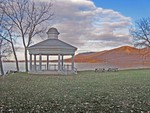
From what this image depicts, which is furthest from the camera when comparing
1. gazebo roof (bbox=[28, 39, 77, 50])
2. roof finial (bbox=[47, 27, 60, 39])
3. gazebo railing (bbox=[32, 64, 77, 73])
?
roof finial (bbox=[47, 27, 60, 39])

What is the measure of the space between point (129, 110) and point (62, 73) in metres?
26.8

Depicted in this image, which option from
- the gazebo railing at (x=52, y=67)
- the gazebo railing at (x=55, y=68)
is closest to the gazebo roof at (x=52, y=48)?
the gazebo railing at (x=55, y=68)

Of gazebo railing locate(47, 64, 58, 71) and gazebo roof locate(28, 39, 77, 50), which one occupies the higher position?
gazebo roof locate(28, 39, 77, 50)

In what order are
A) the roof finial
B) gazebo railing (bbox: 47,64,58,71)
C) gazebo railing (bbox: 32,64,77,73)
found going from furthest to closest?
gazebo railing (bbox: 47,64,58,71) < the roof finial < gazebo railing (bbox: 32,64,77,73)

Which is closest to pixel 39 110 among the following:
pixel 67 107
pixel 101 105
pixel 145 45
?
pixel 67 107

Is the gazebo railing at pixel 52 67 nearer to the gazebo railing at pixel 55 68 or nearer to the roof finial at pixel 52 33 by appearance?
the gazebo railing at pixel 55 68

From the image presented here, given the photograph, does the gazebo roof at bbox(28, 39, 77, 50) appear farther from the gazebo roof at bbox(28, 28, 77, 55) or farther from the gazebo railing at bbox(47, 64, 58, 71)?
the gazebo railing at bbox(47, 64, 58, 71)

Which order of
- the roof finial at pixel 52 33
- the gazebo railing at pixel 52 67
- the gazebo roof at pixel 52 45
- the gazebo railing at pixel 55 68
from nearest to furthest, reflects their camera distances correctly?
Result: the gazebo roof at pixel 52 45, the gazebo railing at pixel 55 68, the roof finial at pixel 52 33, the gazebo railing at pixel 52 67

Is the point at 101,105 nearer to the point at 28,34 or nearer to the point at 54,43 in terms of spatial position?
the point at 54,43

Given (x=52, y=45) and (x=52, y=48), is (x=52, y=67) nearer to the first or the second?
(x=52, y=48)

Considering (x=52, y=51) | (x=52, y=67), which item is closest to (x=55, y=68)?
(x=52, y=67)

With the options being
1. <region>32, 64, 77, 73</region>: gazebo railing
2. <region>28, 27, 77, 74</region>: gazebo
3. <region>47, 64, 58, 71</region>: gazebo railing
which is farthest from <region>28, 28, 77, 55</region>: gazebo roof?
<region>47, 64, 58, 71</region>: gazebo railing

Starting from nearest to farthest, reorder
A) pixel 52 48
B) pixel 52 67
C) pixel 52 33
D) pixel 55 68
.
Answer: pixel 52 48
pixel 52 33
pixel 55 68
pixel 52 67

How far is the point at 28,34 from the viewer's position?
43.5m
